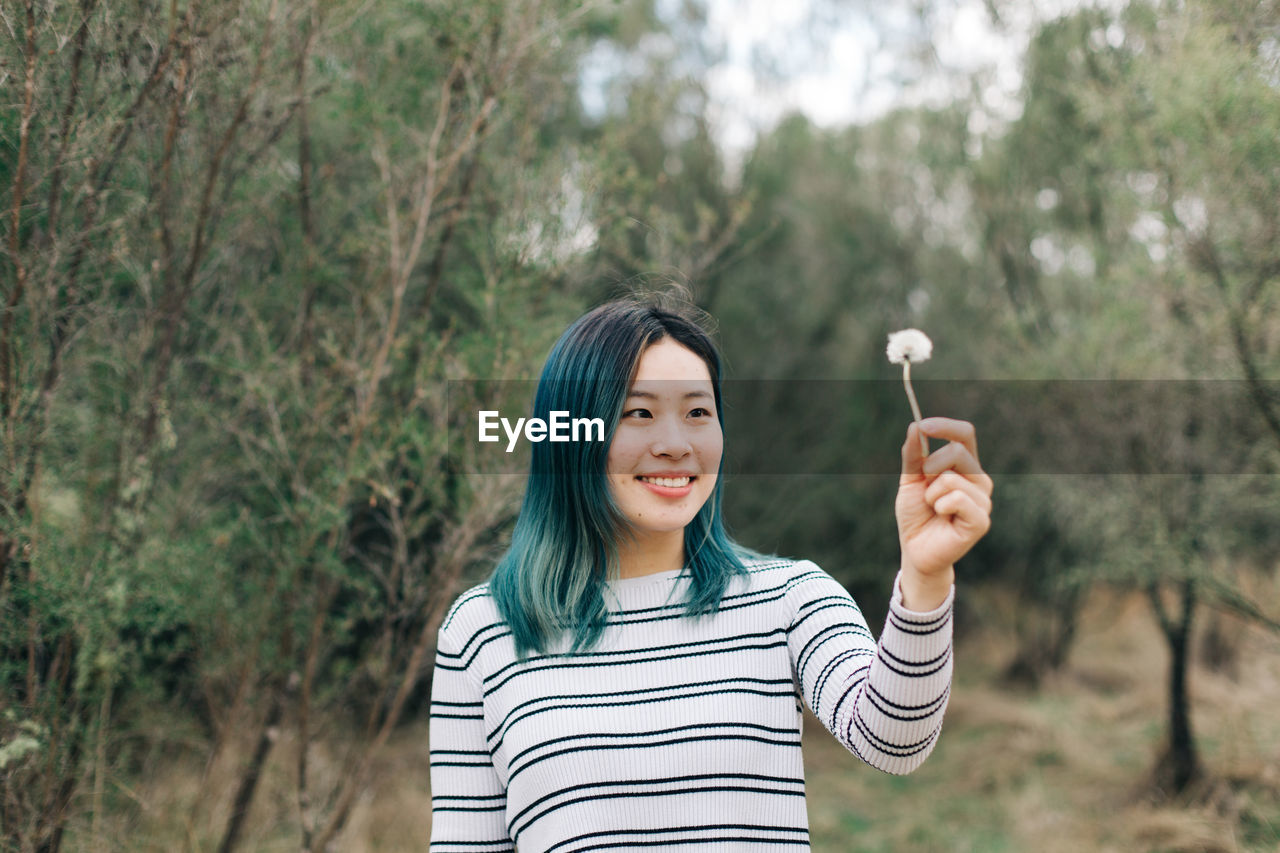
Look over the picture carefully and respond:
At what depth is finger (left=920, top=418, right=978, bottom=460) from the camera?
42.1 inches

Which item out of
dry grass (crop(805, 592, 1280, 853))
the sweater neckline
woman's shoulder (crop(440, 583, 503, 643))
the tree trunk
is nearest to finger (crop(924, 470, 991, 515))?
the sweater neckline

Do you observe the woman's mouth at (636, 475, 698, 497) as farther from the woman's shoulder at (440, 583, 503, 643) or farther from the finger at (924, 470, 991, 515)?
the finger at (924, 470, 991, 515)

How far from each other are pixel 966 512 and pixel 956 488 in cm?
3

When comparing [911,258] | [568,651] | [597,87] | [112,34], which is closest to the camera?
[568,651]

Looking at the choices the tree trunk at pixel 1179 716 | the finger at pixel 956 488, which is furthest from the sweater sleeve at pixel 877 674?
the tree trunk at pixel 1179 716

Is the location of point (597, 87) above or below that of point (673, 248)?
above

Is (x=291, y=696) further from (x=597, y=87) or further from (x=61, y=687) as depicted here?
(x=597, y=87)

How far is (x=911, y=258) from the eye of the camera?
8.36 m

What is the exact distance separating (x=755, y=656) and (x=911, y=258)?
7.50 m

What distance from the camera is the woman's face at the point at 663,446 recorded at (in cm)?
153

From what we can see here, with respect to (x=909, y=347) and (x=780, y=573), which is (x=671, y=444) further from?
(x=909, y=347)

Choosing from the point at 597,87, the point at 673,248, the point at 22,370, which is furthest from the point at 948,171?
the point at 22,370

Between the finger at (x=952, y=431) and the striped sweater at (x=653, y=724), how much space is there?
1.32 ft

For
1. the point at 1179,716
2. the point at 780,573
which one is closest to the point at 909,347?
the point at 780,573
